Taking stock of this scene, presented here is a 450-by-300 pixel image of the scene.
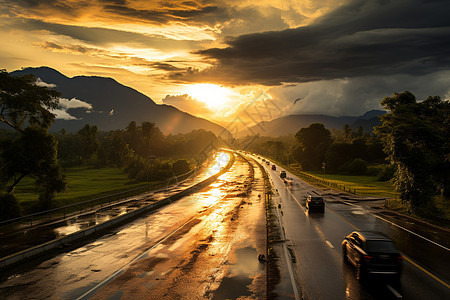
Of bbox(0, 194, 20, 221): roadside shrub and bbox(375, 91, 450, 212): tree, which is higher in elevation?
bbox(375, 91, 450, 212): tree

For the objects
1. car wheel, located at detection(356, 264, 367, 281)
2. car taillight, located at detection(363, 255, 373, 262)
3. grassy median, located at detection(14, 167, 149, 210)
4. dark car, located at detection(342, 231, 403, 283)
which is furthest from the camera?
grassy median, located at detection(14, 167, 149, 210)

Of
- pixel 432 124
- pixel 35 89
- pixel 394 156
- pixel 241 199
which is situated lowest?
pixel 241 199

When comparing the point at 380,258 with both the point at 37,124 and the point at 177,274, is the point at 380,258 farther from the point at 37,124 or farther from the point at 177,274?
the point at 37,124

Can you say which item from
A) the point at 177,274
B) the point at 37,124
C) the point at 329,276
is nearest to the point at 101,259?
the point at 177,274

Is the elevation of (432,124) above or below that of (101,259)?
above

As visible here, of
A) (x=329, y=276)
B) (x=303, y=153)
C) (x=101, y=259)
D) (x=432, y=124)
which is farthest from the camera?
(x=303, y=153)

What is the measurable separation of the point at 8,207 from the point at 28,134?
7968mm

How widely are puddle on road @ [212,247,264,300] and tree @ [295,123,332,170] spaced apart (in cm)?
10355

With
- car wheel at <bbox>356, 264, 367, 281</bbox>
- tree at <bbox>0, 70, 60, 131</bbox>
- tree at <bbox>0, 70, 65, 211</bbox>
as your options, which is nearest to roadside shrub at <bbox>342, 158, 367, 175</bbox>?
tree at <bbox>0, 70, 65, 211</bbox>

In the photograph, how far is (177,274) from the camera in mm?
15180

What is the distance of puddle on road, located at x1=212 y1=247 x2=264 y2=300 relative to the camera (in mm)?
12748

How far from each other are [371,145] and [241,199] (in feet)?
290

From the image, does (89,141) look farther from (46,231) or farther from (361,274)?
(361,274)

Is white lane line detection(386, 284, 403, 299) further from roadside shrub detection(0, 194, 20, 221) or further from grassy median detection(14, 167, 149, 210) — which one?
grassy median detection(14, 167, 149, 210)
